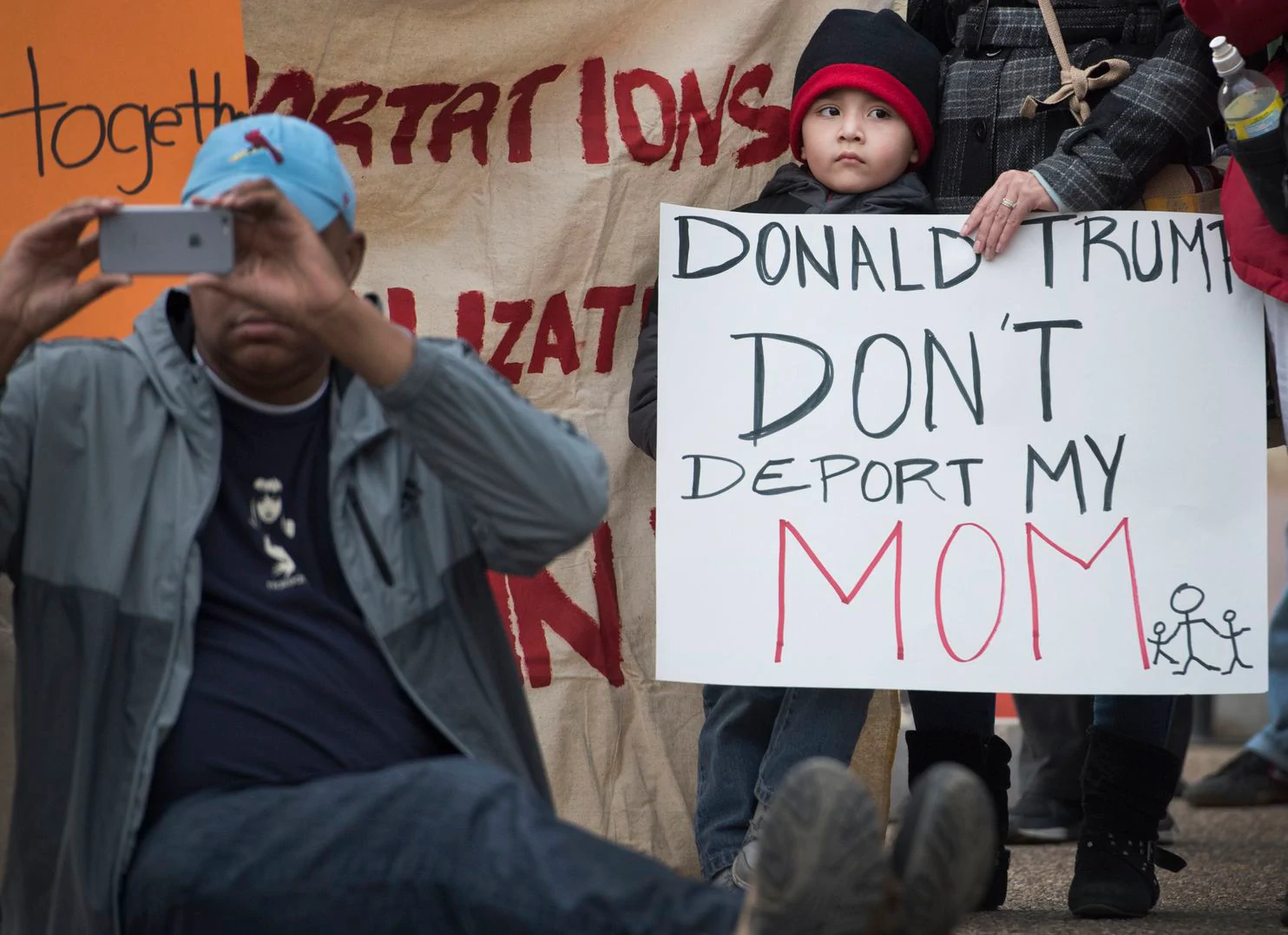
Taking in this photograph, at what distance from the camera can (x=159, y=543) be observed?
1.93 meters

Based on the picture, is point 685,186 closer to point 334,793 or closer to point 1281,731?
point 1281,731

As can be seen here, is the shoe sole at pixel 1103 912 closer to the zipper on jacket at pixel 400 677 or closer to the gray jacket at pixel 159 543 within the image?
the gray jacket at pixel 159 543

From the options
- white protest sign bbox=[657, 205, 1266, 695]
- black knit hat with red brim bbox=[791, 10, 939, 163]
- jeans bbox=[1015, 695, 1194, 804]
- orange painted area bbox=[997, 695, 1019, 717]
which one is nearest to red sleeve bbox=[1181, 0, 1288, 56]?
white protest sign bbox=[657, 205, 1266, 695]

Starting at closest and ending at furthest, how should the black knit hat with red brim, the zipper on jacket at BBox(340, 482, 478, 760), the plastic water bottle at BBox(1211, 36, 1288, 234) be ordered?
the zipper on jacket at BBox(340, 482, 478, 760) → the plastic water bottle at BBox(1211, 36, 1288, 234) → the black knit hat with red brim

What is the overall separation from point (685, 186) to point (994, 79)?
0.67 m

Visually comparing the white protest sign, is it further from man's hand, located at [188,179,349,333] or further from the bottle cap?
man's hand, located at [188,179,349,333]

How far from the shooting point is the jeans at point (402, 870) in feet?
5.39

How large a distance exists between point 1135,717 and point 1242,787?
1.84m

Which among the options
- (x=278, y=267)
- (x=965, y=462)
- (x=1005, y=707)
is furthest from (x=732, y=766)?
(x=1005, y=707)

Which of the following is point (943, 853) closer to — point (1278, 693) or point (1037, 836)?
point (1278, 693)

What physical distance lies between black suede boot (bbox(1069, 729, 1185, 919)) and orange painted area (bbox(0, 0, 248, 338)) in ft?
6.60

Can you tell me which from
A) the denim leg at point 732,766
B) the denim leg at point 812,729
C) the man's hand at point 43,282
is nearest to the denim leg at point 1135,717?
the denim leg at point 812,729

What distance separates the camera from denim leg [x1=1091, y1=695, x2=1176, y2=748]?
10.6 feet

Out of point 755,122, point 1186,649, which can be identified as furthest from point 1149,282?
point 755,122
